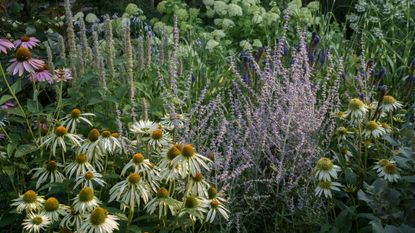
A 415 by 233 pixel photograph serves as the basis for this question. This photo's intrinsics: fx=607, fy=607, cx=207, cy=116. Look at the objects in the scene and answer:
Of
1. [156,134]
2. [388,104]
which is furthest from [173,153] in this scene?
[388,104]

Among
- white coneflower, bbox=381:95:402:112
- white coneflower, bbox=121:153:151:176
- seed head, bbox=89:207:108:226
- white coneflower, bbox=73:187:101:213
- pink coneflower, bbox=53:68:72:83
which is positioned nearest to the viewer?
seed head, bbox=89:207:108:226

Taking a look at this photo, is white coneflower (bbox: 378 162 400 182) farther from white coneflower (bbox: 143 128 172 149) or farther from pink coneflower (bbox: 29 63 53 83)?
pink coneflower (bbox: 29 63 53 83)

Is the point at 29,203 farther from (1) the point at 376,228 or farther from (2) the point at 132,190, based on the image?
(1) the point at 376,228

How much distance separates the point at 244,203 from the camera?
286 centimetres

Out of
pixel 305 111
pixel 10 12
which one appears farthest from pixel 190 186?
pixel 10 12

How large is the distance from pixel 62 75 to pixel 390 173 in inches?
60.0

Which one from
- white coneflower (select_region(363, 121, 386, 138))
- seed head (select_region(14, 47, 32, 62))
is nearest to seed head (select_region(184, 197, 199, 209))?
white coneflower (select_region(363, 121, 386, 138))

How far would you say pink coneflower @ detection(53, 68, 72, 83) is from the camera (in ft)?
9.23

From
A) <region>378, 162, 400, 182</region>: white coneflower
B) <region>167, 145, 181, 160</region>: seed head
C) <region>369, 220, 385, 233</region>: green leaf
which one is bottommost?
<region>369, 220, 385, 233</region>: green leaf

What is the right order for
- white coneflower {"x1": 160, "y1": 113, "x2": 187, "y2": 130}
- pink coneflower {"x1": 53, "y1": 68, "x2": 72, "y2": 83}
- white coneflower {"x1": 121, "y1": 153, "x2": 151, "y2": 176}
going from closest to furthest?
white coneflower {"x1": 121, "y1": 153, "x2": 151, "y2": 176} < white coneflower {"x1": 160, "y1": 113, "x2": 187, "y2": 130} < pink coneflower {"x1": 53, "y1": 68, "x2": 72, "y2": 83}

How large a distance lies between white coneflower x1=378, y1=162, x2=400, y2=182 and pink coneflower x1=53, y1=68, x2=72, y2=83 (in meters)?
1.48

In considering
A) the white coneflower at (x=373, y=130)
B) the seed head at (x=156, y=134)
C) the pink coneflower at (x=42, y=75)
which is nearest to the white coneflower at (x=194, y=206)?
the seed head at (x=156, y=134)

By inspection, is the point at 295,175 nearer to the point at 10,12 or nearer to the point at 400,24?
the point at 10,12

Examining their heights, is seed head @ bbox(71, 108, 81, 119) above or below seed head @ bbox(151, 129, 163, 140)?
above
